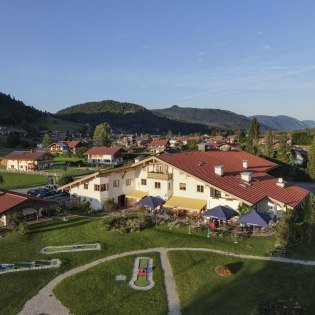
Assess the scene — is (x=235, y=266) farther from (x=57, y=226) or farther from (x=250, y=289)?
(x=57, y=226)

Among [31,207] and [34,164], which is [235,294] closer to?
[31,207]

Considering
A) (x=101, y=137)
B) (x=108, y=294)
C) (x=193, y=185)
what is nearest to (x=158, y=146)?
(x=101, y=137)

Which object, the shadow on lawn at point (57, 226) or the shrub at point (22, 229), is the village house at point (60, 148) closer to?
the shadow on lawn at point (57, 226)

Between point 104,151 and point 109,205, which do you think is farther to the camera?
point 104,151

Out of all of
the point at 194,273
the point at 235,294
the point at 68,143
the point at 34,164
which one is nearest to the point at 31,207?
the point at 194,273

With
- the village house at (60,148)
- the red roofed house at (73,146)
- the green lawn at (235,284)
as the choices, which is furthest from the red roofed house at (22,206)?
the red roofed house at (73,146)
